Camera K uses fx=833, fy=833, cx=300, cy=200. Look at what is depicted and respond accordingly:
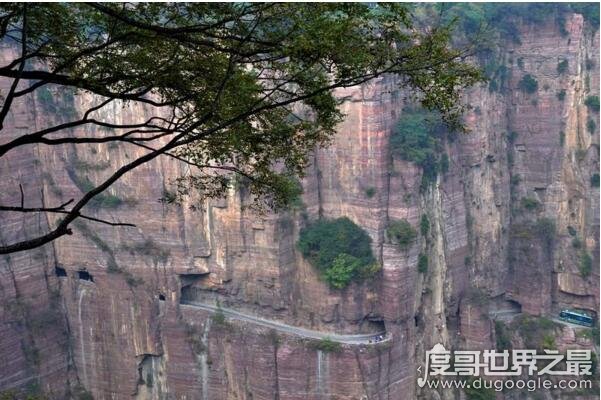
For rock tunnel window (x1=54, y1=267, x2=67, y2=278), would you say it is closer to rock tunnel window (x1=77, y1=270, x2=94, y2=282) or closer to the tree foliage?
rock tunnel window (x1=77, y1=270, x2=94, y2=282)

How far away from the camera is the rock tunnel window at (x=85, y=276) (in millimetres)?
23531

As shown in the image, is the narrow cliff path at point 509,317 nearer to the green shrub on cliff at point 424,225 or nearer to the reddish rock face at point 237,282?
the reddish rock face at point 237,282

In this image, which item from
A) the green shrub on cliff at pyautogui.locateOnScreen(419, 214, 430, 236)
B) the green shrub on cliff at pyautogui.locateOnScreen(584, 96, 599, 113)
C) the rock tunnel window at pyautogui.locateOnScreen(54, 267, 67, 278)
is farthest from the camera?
the green shrub on cliff at pyautogui.locateOnScreen(584, 96, 599, 113)

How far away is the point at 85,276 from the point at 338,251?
7.43 meters

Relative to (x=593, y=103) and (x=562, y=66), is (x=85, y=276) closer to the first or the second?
(x=562, y=66)

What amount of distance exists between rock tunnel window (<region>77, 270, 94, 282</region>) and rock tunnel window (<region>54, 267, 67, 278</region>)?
423 millimetres

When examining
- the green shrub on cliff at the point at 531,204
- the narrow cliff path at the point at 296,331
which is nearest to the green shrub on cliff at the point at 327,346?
the narrow cliff path at the point at 296,331

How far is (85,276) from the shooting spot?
77.9 ft

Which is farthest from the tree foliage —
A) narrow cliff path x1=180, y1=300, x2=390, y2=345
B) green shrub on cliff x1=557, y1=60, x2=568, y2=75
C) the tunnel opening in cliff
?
green shrub on cliff x1=557, y1=60, x2=568, y2=75

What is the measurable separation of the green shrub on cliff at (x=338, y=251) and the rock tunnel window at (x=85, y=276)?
6.14 m

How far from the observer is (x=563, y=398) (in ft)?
85.0

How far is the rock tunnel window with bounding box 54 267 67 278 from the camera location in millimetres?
23675

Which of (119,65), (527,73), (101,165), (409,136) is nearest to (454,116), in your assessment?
(119,65)

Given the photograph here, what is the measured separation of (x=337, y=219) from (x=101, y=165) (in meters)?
6.77
